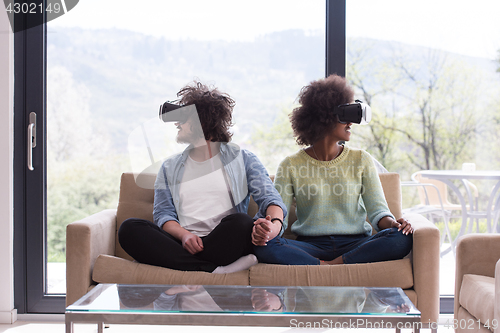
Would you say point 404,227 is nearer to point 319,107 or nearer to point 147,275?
point 319,107

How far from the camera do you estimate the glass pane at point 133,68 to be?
234 centimetres

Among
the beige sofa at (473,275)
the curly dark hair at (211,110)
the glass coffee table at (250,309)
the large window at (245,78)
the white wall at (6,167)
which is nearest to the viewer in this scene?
the glass coffee table at (250,309)

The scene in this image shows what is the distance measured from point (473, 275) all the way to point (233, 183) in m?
1.02

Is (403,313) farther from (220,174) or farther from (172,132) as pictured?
(172,132)

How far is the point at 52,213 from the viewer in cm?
234

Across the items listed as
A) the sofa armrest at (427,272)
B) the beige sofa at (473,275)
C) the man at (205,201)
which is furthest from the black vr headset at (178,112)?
the beige sofa at (473,275)

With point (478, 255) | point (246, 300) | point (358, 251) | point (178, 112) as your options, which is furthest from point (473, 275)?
point (178, 112)

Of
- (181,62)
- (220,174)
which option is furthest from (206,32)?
(220,174)

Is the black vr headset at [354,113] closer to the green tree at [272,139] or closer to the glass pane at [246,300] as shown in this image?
the green tree at [272,139]

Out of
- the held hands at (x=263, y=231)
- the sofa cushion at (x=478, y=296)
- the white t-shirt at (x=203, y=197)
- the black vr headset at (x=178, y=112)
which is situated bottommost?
the sofa cushion at (x=478, y=296)

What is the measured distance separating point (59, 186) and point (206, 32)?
47.0 inches

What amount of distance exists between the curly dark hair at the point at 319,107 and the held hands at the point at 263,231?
0.54 metres

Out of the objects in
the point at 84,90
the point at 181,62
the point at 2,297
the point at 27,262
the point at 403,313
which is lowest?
the point at 2,297

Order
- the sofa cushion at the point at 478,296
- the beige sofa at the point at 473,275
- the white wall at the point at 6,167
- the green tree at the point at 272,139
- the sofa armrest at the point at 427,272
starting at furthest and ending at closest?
the green tree at the point at 272,139
the white wall at the point at 6,167
the sofa armrest at the point at 427,272
the beige sofa at the point at 473,275
the sofa cushion at the point at 478,296
